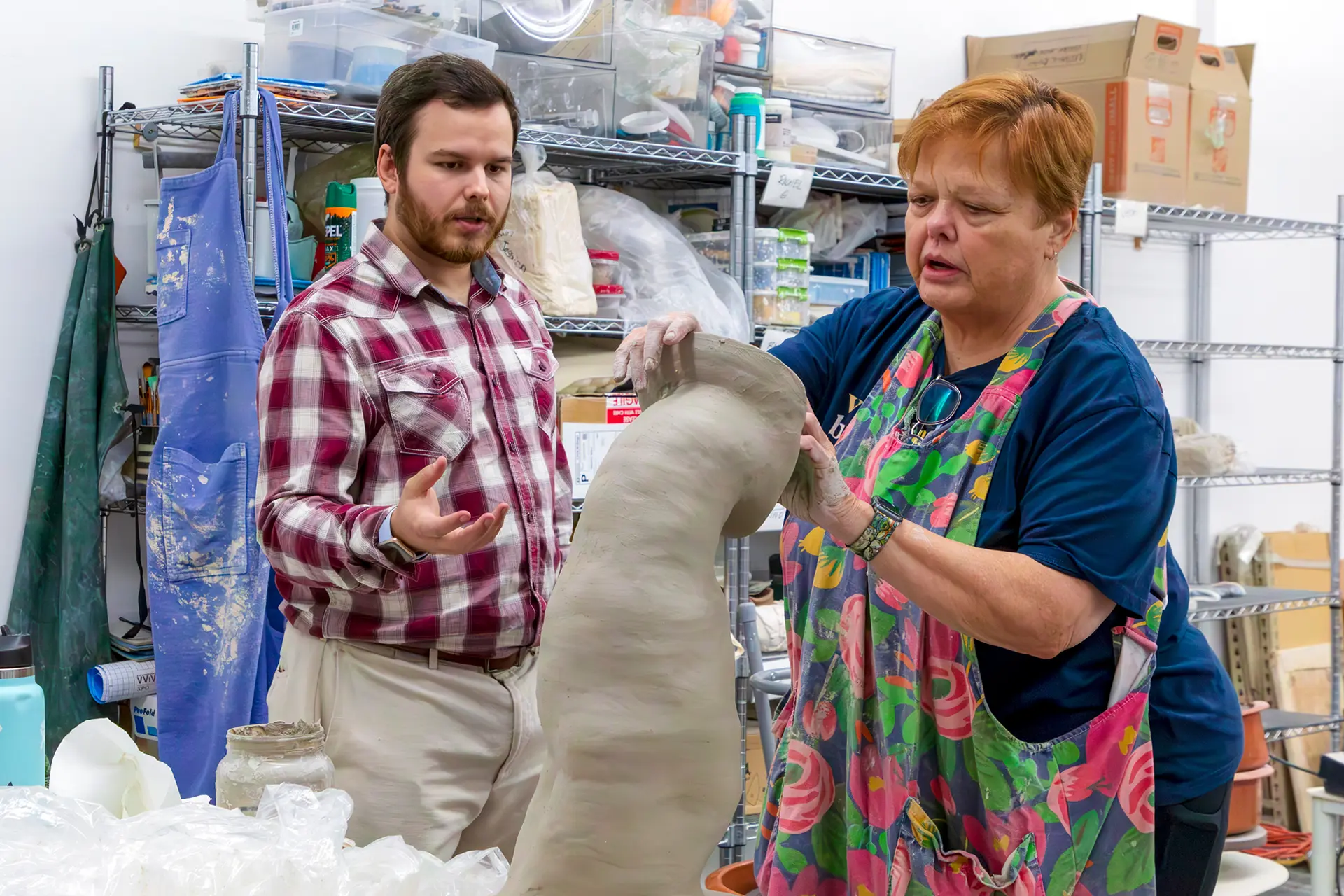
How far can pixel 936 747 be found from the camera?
1.34 m

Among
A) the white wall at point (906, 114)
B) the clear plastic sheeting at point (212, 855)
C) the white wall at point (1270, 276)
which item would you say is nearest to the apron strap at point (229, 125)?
the white wall at point (906, 114)

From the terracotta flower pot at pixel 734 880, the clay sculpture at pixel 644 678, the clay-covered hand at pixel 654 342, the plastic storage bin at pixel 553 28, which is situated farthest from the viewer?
the plastic storage bin at pixel 553 28

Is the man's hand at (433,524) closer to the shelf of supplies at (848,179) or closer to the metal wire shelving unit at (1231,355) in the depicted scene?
the shelf of supplies at (848,179)

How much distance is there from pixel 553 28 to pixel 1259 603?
2782 mm

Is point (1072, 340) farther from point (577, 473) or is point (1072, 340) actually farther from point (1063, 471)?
point (577, 473)

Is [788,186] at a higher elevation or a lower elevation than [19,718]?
higher

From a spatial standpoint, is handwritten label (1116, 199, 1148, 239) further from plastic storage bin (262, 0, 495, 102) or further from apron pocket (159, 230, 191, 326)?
apron pocket (159, 230, 191, 326)

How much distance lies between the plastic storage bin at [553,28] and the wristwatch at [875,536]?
201 centimetres

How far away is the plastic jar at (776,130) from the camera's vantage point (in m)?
3.33

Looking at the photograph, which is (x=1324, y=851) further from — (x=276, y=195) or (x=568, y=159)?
(x=276, y=195)

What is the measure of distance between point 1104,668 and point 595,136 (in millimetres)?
2019

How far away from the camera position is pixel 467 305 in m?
1.84

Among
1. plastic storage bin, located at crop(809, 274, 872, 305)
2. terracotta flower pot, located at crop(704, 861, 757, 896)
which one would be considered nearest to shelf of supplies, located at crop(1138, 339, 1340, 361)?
plastic storage bin, located at crop(809, 274, 872, 305)

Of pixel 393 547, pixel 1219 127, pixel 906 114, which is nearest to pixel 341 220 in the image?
pixel 393 547
